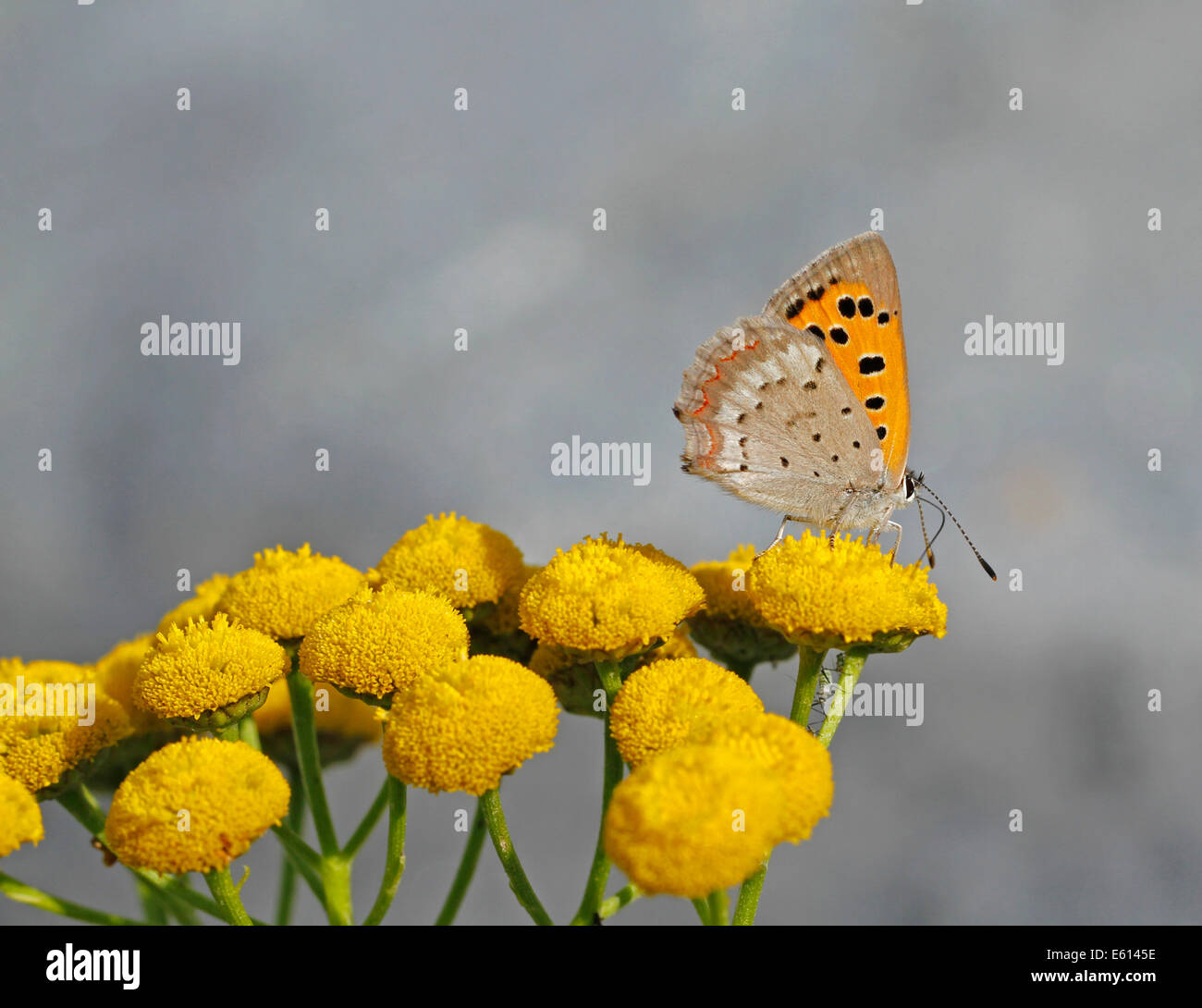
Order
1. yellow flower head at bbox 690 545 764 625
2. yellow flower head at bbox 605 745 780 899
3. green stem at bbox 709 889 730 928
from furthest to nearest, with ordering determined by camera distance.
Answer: yellow flower head at bbox 690 545 764 625 → green stem at bbox 709 889 730 928 → yellow flower head at bbox 605 745 780 899

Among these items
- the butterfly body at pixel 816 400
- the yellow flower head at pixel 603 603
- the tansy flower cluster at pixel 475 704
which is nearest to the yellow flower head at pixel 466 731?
the tansy flower cluster at pixel 475 704

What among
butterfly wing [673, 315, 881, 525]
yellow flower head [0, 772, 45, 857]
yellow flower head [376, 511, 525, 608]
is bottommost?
yellow flower head [0, 772, 45, 857]

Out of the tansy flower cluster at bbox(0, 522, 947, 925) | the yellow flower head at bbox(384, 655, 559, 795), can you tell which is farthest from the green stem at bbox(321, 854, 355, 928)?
the yellow flower head at bbox(384, 655, 559, 795)

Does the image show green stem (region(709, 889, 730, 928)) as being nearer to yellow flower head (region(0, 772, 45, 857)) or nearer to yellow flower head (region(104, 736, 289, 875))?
yellow flower head (region(104, 736, 289, 875))

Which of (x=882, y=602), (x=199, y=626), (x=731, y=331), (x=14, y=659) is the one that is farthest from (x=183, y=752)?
(x=731, y=331)

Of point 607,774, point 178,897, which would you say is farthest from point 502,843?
point 178,897
